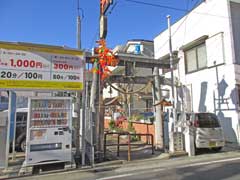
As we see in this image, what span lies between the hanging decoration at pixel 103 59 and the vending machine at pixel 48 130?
5.49 feet

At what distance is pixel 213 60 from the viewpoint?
39.4 feet

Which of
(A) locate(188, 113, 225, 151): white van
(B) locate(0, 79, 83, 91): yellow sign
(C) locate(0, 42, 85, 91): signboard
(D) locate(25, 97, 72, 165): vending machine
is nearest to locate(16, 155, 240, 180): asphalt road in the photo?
(D) locate(25, 97, 72, 165): vending machine

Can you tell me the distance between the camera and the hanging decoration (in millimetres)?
7707

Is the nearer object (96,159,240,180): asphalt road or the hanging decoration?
(96,159,240,180): asphalt road

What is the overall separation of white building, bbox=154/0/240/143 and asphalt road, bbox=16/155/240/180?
4.40 metres

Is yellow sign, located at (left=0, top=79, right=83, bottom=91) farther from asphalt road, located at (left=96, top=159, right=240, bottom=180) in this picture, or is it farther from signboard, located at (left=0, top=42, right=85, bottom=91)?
asphalt road, located at (left=96, top=159, right=240, bottom=180)

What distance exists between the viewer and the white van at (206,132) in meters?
8.46

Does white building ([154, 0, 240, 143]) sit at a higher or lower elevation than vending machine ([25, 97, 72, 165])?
higher

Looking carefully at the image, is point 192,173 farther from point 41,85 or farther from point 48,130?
point 41,85

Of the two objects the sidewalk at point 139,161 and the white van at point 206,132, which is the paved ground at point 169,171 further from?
the white van at point 206,132

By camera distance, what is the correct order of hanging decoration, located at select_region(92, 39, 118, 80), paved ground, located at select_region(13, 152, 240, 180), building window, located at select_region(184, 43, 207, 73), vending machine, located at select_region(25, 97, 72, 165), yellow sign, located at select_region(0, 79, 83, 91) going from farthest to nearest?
building window, located at select_region(184, 43, 207, 73) → hanging decoration, located at select_region(92, 39, 118, 80) → vending machine, located at select_region(25, 97, 72, 165) → yellow sign, located at select_region(0, 79, 83, 91) → paved ground, located at select_region(13, 152, 240, 180)

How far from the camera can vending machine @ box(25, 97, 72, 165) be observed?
664 cm

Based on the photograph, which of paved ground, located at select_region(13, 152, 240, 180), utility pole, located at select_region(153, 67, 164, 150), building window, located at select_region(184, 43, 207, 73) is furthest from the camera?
building window, located at select_region(184, 43, 207, 73)

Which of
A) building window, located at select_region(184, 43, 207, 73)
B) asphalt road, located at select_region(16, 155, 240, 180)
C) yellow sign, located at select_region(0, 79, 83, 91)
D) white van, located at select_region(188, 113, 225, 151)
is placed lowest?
asphalt road, located at select_region(16, 155, 240, 180)
